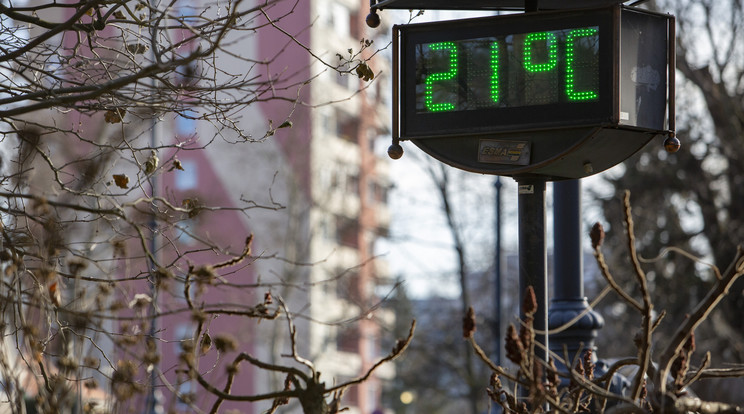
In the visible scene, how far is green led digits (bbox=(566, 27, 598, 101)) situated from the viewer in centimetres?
454

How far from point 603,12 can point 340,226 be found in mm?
33646

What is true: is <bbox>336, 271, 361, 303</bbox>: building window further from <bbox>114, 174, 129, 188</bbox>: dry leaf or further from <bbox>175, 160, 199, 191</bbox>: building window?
<bbox>114, 174, 129, 188</bbox>: dry leaf

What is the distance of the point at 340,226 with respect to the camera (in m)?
38.1

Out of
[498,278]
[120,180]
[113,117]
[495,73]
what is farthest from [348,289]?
[495,73]

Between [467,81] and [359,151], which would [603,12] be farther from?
[359,151]

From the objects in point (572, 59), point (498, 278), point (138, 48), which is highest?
point (138, 48)

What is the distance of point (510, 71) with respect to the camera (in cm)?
463

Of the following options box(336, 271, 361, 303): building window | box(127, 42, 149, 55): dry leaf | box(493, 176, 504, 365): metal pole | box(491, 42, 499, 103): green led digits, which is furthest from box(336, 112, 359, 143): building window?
box(491, 42, 499, 103): green led digits

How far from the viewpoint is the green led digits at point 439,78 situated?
473 centimetres

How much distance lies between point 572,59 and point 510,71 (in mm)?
242

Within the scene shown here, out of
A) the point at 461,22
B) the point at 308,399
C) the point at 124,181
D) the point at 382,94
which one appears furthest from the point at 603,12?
the point at 382,94

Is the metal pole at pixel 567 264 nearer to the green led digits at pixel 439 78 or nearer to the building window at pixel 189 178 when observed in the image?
the green led digits at pixel 439 78

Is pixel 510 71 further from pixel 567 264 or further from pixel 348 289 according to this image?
pixel 348 289

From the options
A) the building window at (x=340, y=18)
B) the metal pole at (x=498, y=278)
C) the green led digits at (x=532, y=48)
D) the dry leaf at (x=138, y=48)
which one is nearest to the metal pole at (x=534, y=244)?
the green led digits at (x=532, y=48)
